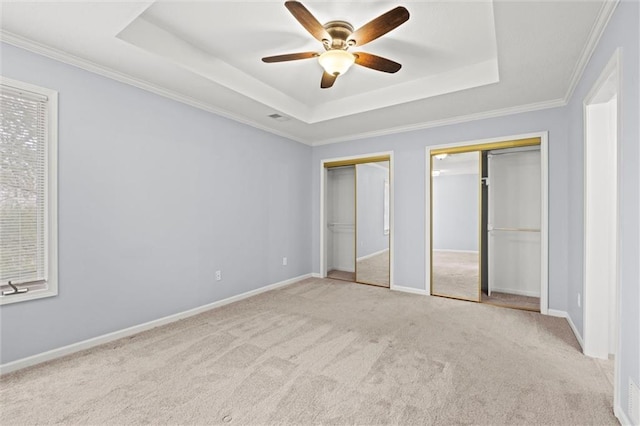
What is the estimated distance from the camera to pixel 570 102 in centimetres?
315

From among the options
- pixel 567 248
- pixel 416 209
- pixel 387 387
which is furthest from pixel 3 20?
pixel 567 248

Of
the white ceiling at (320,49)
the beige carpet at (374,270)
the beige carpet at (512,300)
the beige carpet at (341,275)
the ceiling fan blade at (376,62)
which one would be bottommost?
the beige carpet at (512,300)

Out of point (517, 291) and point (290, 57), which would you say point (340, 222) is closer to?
point (517, 291)

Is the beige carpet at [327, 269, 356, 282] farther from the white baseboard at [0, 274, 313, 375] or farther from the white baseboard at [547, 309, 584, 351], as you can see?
the white baseboard at [547, 309, 584, 351]

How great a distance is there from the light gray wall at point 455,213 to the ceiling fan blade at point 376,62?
19.6 ft

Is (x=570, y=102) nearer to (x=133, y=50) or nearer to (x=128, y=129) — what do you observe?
(x=133, y=50)

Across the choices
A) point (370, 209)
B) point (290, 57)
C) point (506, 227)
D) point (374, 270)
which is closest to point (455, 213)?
point (370, 209)

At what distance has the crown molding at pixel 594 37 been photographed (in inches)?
72.2

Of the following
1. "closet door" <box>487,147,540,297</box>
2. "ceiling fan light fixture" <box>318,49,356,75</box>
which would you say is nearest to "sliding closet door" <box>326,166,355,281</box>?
"closet door" <box>487,147,540,297</box>

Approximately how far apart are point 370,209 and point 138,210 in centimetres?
456

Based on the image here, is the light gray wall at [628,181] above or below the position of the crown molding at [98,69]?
below

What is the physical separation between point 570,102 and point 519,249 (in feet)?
6.87

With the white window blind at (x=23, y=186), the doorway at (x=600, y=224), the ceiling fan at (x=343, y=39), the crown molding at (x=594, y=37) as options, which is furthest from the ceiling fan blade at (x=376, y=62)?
the white window blind at (x=23, y=186)

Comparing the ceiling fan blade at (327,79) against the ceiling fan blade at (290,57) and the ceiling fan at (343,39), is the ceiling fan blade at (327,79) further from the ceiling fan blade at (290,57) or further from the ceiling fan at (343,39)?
the ceiling fan blade at (290,57)
